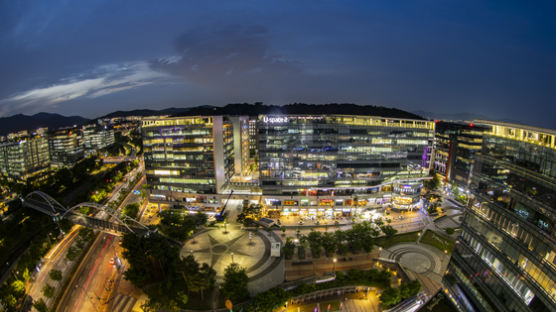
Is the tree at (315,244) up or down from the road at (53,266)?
up

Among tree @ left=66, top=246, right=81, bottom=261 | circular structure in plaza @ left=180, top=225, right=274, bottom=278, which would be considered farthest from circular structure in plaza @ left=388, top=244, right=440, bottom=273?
tree @ left=66, top=246, right=81, bottom=261

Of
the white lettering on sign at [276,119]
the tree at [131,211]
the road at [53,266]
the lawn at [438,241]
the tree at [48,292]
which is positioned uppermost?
the white lettering on sign at [276,119]

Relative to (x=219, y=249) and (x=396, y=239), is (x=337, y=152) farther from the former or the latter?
(x=219, y=249)

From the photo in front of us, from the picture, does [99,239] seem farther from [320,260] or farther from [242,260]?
[320,260]

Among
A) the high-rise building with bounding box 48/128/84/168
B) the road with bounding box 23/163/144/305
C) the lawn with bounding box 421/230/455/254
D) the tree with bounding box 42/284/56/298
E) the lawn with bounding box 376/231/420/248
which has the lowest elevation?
the road with bounding box 23/163/144/305

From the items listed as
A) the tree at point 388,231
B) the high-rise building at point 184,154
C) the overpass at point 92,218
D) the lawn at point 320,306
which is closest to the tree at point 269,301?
the lawn at point 320,306

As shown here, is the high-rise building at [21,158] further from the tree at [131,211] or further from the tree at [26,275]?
the tree at [26,275]

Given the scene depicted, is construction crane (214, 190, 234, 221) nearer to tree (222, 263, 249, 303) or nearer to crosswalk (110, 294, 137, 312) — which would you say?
crosswalk (110, 294, 137, 312)

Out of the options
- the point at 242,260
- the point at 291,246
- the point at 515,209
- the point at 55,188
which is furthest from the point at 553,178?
the point at 55,188
